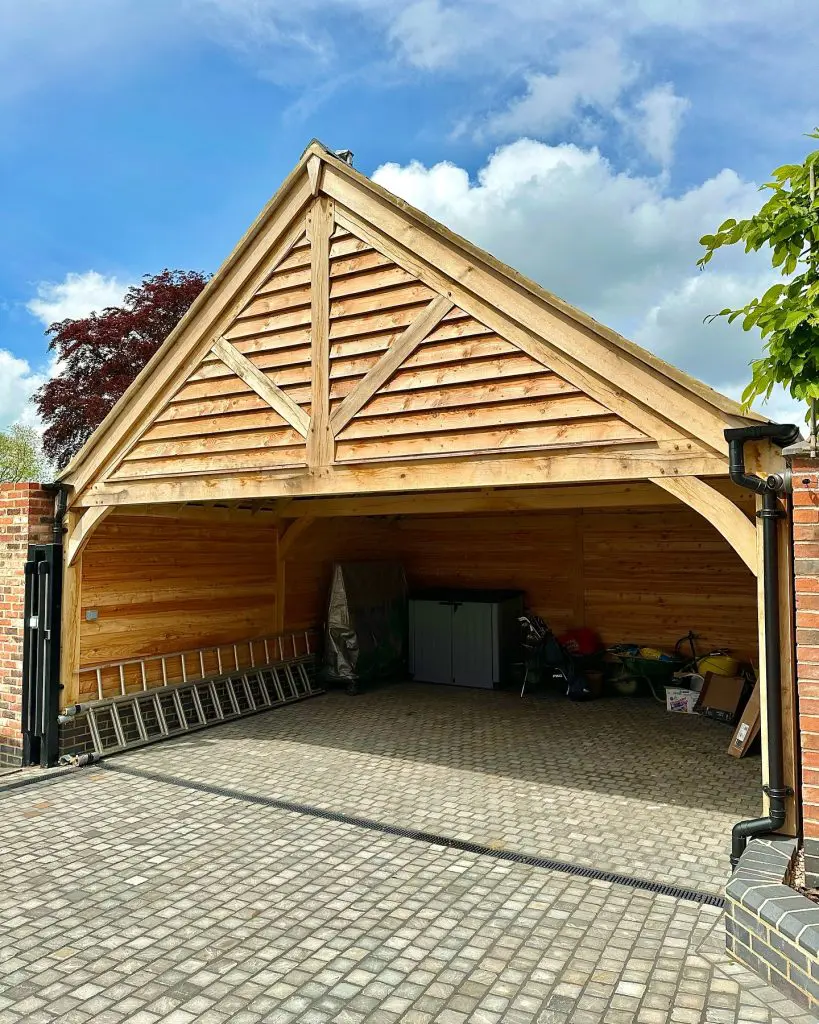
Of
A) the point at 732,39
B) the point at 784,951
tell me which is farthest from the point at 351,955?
the point at 732,39

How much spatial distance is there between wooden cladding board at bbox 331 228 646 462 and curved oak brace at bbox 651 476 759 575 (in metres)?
0.39

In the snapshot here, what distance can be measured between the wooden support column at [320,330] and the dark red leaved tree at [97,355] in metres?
16.2

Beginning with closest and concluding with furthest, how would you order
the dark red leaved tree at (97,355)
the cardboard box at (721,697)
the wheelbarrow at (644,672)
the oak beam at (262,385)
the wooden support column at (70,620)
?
the oak beam at (262,385) → the wooden support column at (70,620) → the cardboard box at (721,697) → the wheelbarrow at (644,672) → the dark red leaved tree at (97,355)

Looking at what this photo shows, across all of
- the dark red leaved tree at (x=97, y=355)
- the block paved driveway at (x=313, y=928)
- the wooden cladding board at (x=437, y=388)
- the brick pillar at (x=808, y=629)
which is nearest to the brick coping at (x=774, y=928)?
the block paved driveway at (x=313, y=928)

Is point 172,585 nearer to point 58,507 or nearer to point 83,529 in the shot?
point 83,529

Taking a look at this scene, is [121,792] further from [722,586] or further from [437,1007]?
[722,586]

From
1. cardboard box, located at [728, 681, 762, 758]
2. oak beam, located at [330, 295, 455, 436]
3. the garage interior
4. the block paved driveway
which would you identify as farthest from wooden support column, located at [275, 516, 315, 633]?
cardboard box, located at [728, 681, 762, 758]

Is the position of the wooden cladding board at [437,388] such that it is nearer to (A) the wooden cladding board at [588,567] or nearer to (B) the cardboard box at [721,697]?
(A) the wooden cladding board at [588,567]

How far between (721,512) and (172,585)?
6262mm

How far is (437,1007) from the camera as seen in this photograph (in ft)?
9.96

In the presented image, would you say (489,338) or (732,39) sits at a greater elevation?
(732,39)

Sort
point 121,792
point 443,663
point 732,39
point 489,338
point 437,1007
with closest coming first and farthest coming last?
point 437,1007
point 732,39
point 489,338
point 121,792
point 443,663

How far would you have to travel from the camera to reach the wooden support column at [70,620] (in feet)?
23.1

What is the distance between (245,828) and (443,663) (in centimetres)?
604
